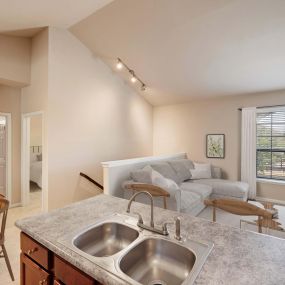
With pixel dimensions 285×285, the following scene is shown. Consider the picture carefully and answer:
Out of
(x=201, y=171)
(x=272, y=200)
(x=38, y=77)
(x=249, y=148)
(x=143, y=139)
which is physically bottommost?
(x=272, y=200)

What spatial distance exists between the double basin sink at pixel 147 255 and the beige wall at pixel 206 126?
442 centimetres

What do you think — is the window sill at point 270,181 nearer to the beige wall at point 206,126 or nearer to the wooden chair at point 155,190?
the beige wall at point 206,126

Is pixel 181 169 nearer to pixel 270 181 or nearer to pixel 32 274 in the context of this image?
pixel 270 181

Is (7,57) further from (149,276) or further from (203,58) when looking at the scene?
(149,276)

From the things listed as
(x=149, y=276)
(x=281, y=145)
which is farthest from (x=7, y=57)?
(x=281, y=145)

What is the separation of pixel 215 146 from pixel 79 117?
340 centimetres

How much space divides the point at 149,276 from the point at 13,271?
193 cm

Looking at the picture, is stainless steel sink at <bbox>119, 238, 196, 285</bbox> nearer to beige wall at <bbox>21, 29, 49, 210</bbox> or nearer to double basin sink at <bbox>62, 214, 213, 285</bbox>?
double basin sink at <bbox>62, 214, 213, 285</bbox>

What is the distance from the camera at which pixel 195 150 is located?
5.64 m

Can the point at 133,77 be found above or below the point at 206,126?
above

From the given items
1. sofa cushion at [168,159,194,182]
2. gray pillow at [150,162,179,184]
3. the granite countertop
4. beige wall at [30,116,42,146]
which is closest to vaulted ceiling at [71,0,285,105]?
sofa cushion at [168,159,194,182]

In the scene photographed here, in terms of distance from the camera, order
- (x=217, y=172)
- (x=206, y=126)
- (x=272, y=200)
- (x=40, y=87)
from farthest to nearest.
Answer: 1. (x=206, y=126)
2. (x=217, y=172)
3. (x=272, y=200)
4. (x=40, y=87)

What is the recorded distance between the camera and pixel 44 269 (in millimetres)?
1192

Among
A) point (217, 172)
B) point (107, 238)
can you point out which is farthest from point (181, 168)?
point (107, 238)
